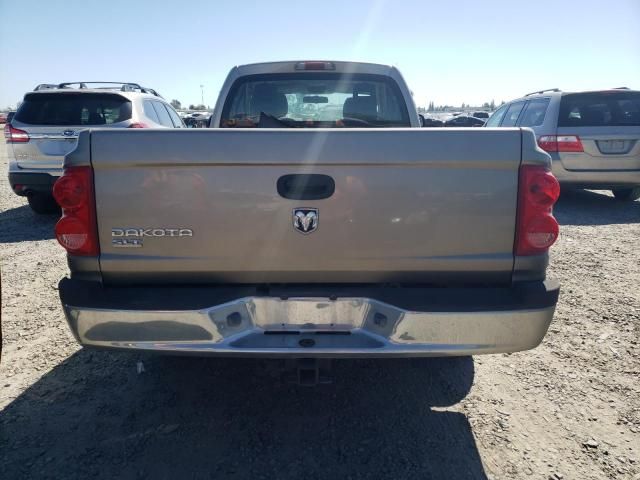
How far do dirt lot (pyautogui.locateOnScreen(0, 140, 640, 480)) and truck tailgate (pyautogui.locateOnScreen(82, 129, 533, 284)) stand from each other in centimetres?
99

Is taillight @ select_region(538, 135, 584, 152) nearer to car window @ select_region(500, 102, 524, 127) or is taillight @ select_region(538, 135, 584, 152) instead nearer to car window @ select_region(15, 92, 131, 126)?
car window @ select_region(500, 102, 524, 127)

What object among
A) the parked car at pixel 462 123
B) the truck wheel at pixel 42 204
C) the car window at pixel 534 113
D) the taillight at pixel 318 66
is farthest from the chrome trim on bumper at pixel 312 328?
the car window at pixel 534 113

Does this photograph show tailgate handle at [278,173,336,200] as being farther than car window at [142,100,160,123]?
No

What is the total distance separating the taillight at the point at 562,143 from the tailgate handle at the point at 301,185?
7.21 meters

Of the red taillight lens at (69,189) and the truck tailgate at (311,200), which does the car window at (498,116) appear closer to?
Answer: the truck tailgate at (311,200)

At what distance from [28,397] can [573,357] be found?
3.66 meters

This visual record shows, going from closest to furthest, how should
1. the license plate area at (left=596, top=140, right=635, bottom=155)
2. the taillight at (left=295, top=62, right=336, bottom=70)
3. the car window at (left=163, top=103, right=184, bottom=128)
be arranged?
1. the taillight at (left=295, top=62, right=336, bottom=70)
2. the license plate area at (left=596, top=140, right=635, bottom=155)
3. the car window at (left=163, top=103, right=184, bottom=128)

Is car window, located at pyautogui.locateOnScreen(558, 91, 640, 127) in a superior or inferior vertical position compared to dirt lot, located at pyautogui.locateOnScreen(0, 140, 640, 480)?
superior

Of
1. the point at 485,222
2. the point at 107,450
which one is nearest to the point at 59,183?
the point at 107,450

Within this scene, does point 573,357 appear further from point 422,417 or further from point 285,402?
point 285,402

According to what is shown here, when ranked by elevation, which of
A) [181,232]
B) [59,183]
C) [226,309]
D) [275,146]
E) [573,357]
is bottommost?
[573,357]

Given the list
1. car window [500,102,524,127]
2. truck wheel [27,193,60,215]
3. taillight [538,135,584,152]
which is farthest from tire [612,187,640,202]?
truck wheel [27,193,60,215]

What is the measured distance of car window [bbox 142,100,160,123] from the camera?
7663mm

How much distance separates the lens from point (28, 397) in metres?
2.84
